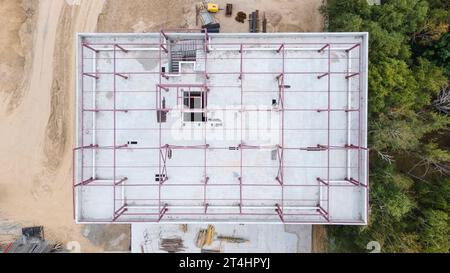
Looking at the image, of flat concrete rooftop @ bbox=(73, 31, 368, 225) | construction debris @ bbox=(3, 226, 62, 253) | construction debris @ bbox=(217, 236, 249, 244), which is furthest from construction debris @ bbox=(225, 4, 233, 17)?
construction debris @ bbox=(3, 226, 62, 253)

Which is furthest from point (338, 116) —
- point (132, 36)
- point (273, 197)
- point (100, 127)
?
point (100, 127)

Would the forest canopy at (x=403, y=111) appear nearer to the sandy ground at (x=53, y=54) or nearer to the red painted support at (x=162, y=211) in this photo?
the sandy ground at (x=53, y=54)

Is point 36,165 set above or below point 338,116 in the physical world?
below

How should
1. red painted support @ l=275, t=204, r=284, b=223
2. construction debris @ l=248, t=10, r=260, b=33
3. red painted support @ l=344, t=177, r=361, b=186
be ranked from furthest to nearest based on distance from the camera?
1. construction debris @ l=248, t=10, r=260, b=33
2. red painted support @ l=344, t=177, r=361, b=186
3. red painted support @ l=275, t=204, r=284, b=223

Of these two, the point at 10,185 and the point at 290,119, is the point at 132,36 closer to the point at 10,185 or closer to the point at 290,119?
the point at 290,119

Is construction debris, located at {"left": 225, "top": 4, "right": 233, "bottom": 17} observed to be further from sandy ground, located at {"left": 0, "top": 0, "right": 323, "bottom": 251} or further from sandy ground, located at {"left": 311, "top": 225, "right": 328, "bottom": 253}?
sandy ground, located at {"left": 311, "top": 225, "right": 328, "bottom": 253}

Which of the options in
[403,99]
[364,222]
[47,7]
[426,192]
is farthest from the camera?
[47,7]

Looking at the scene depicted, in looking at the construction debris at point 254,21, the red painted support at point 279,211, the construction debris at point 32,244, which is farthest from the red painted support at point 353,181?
the construction debris at point 32,244
